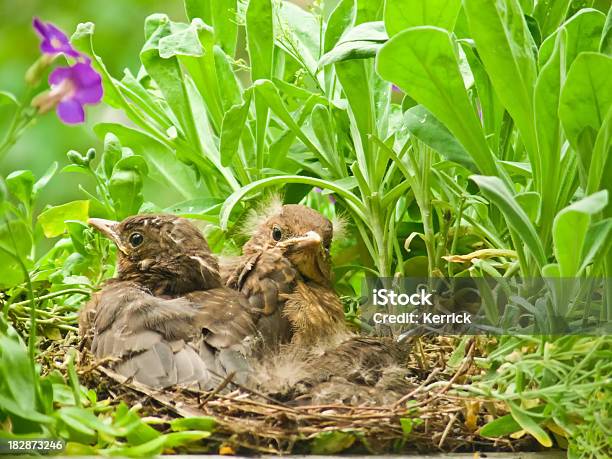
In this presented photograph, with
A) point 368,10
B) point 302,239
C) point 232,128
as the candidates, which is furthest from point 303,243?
point 368,10

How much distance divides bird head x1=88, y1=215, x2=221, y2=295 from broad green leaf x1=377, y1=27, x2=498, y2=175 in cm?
57

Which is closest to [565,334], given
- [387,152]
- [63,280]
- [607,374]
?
[607,374]

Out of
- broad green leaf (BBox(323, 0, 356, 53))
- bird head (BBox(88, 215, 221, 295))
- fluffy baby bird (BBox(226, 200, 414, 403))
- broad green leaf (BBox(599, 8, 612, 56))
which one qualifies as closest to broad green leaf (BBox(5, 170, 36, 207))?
bird head (BBox(88, 215, 221, 295))

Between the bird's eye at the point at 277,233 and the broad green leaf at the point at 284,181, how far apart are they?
0.09 meters

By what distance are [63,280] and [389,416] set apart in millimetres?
872

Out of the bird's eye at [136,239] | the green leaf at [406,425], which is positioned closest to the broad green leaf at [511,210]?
the green leaf at [406,425]

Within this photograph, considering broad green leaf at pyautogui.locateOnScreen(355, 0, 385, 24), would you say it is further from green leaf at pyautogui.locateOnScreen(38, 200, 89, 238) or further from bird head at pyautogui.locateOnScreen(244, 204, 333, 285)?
green leaf at pyautogui.locateOnScreen(38, 200, 89, 238)

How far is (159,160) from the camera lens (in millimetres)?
2188

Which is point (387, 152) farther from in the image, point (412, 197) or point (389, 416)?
point (389, 416)

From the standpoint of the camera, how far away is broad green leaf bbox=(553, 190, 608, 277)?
112 centimetres

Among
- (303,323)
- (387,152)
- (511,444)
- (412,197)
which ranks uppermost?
(387,152)

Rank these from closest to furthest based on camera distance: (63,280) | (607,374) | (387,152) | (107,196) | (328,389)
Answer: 1. (607,374)
2. (328,389)
3. (387,152)
4. (63,280)
5. (107,196)

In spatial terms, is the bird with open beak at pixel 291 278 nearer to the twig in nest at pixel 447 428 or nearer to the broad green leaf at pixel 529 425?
the twig in nest at pixel 447 428

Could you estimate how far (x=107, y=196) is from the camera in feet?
6.79
